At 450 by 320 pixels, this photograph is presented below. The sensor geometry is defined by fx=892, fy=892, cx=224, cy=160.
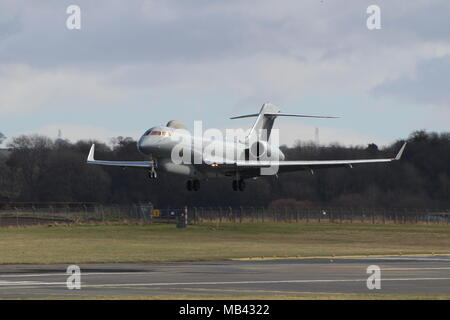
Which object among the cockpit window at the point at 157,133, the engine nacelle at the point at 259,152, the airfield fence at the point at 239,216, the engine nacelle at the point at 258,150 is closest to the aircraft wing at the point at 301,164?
the engine nacelle at the point at 259,152

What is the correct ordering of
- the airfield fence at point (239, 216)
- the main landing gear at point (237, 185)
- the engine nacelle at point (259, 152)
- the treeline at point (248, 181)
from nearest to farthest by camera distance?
1. the engine nacelle at point (259, 152)
2. the main landing gear at point (237, 185)
3. the airfield fence at point (239, 216)
4. the treeline at point (248, 181)

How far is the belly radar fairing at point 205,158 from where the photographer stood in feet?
211

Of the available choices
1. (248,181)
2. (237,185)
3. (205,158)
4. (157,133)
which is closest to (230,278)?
(157,133)

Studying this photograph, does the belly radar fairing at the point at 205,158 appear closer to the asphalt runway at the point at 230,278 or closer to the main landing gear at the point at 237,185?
the main landing gear at the point at 237,185

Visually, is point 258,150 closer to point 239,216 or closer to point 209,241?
point 209,241

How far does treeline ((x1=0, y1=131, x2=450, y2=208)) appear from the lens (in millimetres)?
107375

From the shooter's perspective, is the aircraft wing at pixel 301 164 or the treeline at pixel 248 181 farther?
the treeline at pixel 248 181

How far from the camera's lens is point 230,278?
3731 cm

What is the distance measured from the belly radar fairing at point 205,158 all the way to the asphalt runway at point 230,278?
16399mm

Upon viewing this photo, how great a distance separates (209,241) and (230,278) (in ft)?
119

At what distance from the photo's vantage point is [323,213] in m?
103

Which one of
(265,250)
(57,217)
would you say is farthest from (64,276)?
(57,217)

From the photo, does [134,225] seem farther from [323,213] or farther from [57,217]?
[323,213]

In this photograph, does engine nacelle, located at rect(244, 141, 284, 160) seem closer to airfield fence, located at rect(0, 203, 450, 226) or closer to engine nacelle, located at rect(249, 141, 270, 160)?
engine nacelle, located at rect(249, 141, 270, 160)
